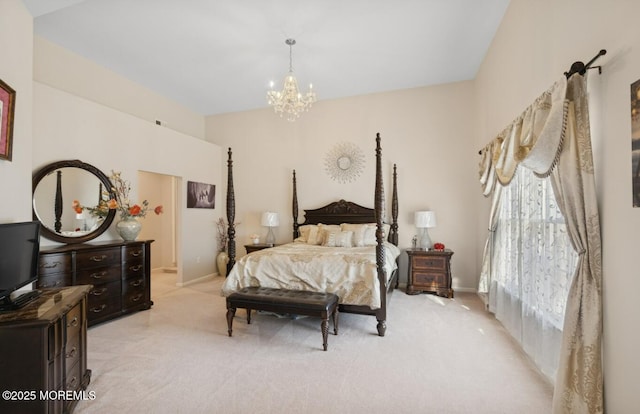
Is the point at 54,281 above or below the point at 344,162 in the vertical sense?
below

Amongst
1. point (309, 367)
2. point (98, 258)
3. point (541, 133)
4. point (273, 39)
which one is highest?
point (273, 39)

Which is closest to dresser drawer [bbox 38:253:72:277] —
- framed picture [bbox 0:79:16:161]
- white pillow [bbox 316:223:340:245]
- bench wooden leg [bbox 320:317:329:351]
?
framed picture [bbox 0:79:16:161]

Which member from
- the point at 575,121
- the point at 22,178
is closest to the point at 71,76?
the point at 22,178

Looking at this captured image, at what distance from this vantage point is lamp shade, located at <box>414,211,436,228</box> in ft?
15.0

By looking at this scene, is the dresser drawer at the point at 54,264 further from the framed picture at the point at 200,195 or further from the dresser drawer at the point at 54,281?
the framed picture at the point at 200,195

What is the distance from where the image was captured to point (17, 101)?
7.47 feet

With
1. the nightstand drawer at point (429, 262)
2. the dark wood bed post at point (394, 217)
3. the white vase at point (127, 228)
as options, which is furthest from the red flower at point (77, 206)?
the nightstand drawer at point (429, 262)

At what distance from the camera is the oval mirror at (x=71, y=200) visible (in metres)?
3.35

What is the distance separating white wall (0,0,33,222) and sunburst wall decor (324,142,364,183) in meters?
4.08

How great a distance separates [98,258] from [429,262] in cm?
456

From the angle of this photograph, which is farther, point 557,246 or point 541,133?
point 557,246

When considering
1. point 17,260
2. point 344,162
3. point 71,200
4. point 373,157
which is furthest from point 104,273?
point 373,157

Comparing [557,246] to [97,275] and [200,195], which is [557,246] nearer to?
[97,275]

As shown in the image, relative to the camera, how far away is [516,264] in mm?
2865
